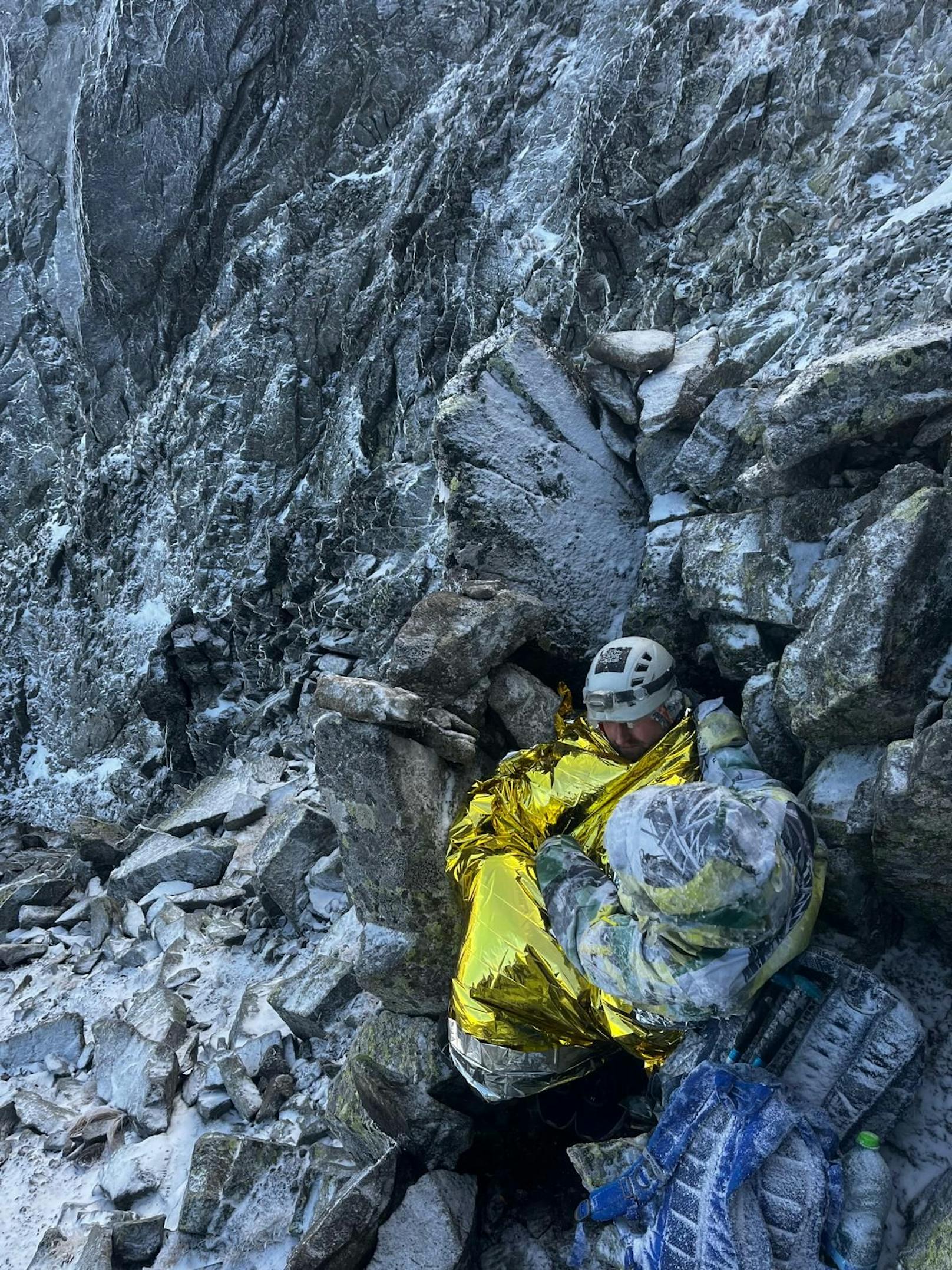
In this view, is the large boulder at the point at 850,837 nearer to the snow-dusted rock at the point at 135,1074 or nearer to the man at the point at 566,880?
the man at the point at 566,880

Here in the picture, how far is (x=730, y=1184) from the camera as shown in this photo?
2.22m

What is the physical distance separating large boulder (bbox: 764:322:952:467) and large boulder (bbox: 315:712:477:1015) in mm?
2074

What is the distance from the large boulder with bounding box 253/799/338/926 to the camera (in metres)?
5.45

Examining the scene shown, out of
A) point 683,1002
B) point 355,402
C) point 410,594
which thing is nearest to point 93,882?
point 410,594

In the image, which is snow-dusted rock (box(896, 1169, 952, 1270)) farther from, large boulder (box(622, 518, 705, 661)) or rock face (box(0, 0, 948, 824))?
rock face (box(0, 0, 948, 824))

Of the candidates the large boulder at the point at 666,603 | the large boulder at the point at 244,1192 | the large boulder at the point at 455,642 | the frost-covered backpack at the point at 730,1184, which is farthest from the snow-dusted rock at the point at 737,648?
the large boulder at the point at 244,1192

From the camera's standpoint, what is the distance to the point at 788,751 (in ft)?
10.6

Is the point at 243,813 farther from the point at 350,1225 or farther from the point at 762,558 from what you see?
the point at 762,558

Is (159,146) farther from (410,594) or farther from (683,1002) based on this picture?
(683,1002)

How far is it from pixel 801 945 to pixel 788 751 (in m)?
0.88

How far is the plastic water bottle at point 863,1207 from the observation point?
2227 millimetres

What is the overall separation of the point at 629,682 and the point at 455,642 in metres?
0.98

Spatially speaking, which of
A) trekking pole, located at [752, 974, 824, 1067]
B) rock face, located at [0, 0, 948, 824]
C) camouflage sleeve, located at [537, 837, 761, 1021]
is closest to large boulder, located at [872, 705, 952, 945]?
trekking pole, located at [752, 974, 824, 1067]

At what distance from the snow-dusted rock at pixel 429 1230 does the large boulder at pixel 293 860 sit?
2471mm
